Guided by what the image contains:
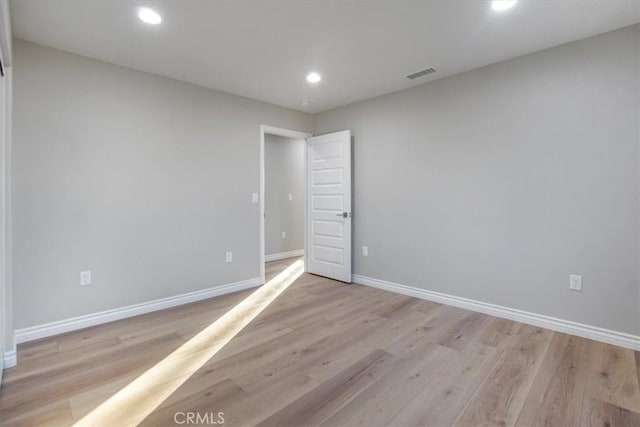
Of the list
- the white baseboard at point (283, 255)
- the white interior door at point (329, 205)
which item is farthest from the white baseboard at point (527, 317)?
the white baseboard at point (283, 255)

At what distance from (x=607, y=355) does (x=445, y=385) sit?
1347 mm

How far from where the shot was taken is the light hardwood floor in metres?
1.68

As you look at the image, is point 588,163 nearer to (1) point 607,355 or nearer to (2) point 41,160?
(1) point 607,355

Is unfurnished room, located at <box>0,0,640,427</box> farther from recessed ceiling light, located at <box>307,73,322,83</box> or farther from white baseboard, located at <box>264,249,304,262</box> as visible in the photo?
white baseboard, located at <box>264,249,304,262</box>

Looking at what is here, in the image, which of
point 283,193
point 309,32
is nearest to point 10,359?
point 309,32

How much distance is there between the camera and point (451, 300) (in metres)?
A: 3.35

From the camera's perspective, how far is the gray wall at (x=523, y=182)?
2422mm

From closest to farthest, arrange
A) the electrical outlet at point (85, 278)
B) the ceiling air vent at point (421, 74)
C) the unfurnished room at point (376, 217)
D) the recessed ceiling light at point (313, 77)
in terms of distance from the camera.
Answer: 1. the unfurnished room at point (376, 217)
2. the electrical outlet at point (85, 278)
3. the ceiling air vent at point (421, 74)
4. the recessed ceiling light at point (313, 77)

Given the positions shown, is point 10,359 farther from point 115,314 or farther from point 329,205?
point 329,205

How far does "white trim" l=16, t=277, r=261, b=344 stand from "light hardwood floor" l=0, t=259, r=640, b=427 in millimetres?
100

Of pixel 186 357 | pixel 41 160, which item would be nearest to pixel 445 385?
pixel 186 357

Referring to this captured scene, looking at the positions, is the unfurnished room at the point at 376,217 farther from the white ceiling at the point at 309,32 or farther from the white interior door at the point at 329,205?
the white interior door at the point at 329,205

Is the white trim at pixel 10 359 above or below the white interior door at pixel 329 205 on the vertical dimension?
below

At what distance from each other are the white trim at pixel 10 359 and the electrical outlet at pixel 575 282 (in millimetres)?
4220
